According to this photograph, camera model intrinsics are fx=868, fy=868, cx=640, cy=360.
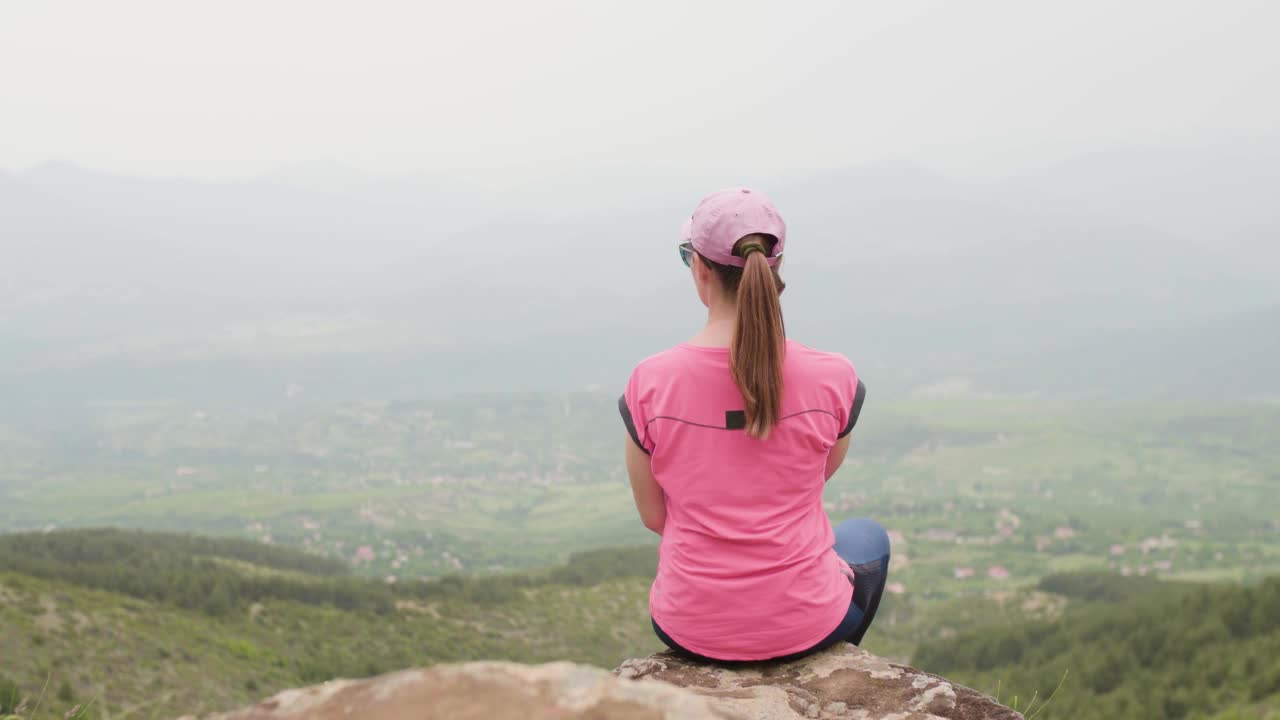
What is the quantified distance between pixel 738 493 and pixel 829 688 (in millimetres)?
805

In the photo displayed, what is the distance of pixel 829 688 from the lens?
3.22 meters

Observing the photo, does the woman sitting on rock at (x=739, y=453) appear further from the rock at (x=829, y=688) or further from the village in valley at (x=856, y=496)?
the village in valley at (x=856, y=496)

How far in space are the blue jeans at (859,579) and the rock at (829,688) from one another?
62mm

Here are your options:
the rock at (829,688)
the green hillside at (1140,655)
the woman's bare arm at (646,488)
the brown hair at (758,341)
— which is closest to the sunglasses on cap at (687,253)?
the brown hair at (758,341)

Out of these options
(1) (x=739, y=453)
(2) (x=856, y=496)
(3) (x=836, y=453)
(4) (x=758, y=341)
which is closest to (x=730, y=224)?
(4) (x=758, y=341)

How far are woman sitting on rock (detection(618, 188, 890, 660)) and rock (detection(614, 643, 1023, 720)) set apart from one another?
82mm

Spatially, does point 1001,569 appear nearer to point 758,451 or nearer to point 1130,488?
point 1130,488

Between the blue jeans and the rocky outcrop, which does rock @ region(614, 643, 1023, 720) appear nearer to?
the blue jeans

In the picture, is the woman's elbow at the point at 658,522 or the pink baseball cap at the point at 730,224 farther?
the woman's elbow at the point at 658,522

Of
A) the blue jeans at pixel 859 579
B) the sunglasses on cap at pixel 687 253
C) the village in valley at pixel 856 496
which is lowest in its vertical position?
the village in valley at pixel 856 496

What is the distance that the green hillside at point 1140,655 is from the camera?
1622cm

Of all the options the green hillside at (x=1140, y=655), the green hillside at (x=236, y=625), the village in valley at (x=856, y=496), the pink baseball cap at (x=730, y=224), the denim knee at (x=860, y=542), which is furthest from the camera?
the village in valley at (x=856, y=496)

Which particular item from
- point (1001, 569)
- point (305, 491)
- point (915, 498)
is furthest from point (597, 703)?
point (305, 491)

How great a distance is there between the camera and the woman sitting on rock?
10.2ft
